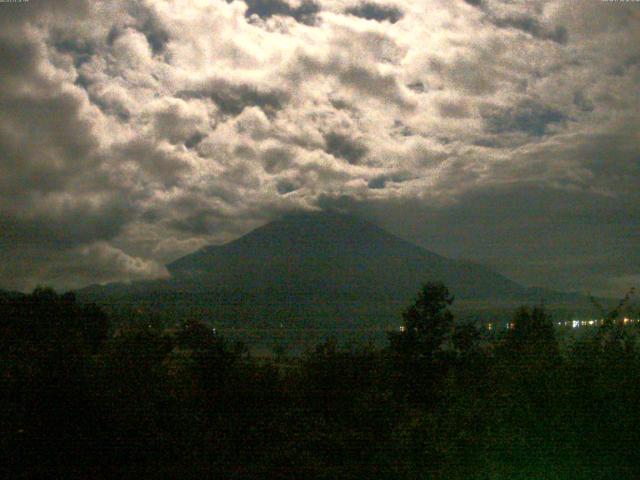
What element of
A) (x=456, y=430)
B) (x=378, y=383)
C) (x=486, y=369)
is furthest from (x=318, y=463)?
(x=486, y=369)

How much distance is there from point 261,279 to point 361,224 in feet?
6.20

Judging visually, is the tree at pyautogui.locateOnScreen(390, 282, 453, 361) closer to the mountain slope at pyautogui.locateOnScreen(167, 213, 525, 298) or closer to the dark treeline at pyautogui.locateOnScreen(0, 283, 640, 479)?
the mountain slope at pyautogui.locateOnScreen(167, 213, 525, 298)

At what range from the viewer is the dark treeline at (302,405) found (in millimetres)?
2822

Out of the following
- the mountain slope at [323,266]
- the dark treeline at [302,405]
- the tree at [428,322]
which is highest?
the mountain slope at [323,266]

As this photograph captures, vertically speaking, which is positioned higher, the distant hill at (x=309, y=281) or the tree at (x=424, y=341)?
the distant hill at (x=309, y=281)

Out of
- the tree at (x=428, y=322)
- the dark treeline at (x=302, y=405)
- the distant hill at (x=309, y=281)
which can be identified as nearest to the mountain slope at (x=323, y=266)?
the distant hill at (x=309, y=281)

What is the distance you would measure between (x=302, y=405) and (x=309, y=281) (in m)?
1.69

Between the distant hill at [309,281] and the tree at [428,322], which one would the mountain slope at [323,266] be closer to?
the distant hill at [309,281]

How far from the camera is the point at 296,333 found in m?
3.98

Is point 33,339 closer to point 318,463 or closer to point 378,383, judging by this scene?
point 318,463

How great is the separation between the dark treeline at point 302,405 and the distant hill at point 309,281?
0.43 meters

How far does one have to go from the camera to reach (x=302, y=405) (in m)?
3.55

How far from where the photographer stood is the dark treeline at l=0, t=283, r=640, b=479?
2.82 meters

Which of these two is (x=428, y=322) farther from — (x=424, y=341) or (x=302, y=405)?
(x=302, y=405)
